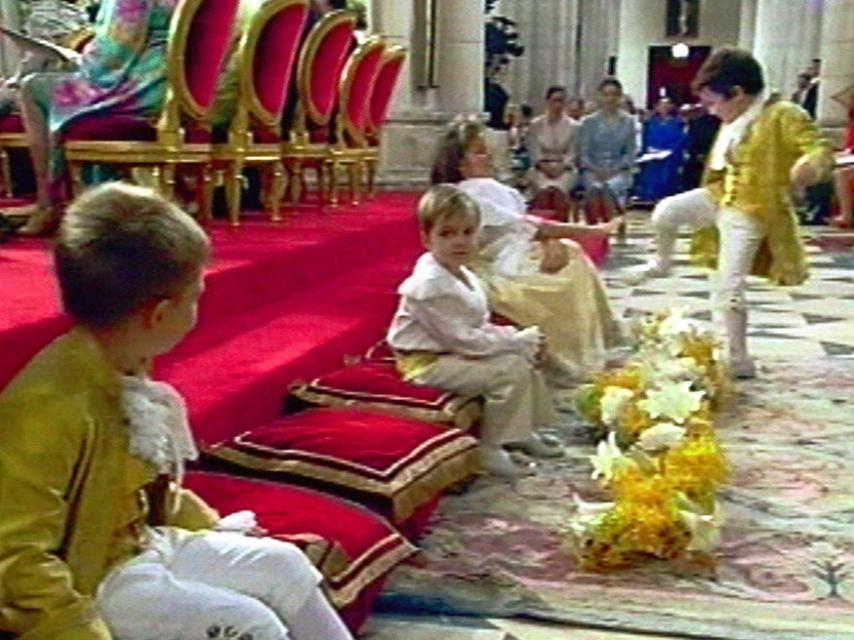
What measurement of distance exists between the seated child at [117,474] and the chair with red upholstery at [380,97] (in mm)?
5929

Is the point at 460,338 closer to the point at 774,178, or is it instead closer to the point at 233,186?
the point at 774,178

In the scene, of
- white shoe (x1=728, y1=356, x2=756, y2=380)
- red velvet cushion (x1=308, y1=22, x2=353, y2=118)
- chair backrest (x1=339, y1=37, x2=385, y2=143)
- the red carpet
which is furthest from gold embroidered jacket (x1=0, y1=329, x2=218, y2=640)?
chair backrest (x1=339, y1=37, x2=385, y2=143)

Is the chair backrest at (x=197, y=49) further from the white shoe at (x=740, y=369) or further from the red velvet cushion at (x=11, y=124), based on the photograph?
the white shoe at (x=740, y=369)

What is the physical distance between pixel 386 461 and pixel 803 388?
109 inches

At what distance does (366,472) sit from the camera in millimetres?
2711

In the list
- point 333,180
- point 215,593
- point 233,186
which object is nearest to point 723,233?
point 233,186

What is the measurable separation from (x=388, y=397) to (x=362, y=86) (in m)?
4.39

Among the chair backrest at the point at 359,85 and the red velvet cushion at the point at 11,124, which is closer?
the red velvet cushion at the point at 11,124

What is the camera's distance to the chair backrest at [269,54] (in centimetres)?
541

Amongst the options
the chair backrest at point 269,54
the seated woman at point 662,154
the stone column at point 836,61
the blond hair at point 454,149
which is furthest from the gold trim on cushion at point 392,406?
the seated woman at point 662,154

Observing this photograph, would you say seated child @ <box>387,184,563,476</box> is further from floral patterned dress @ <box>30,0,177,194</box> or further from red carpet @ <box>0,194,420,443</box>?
floral patterned dress @ <box>30,0,177,194</box>

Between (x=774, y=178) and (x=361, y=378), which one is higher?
(x=774, y=178)

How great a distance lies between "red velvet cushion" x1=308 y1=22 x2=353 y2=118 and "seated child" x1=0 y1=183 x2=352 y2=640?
15.8ft

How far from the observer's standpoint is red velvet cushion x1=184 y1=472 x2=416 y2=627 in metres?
2.22
